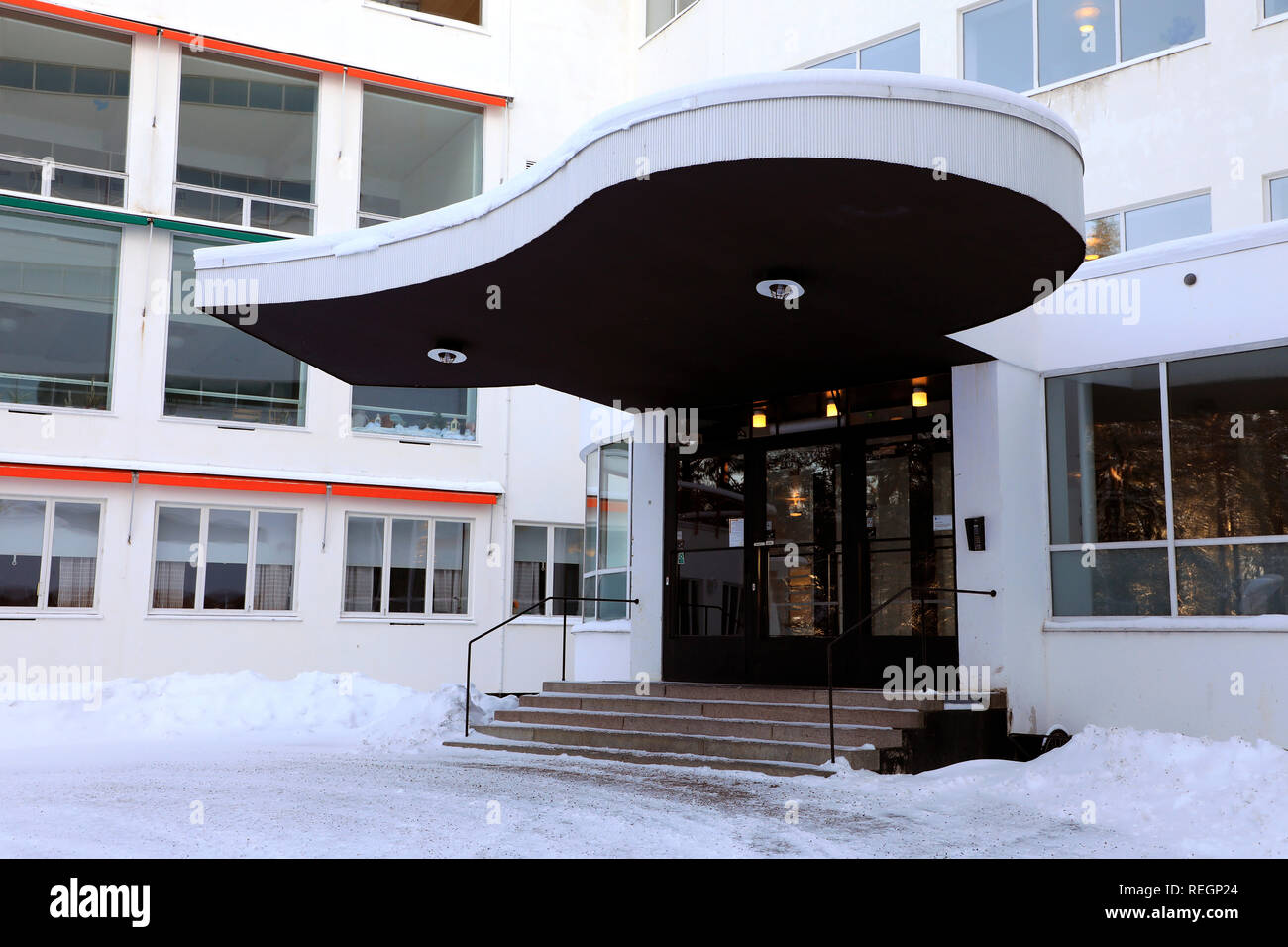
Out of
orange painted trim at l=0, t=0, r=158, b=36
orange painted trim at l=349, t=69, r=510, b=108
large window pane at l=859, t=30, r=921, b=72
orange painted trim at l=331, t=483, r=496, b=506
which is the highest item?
orange painted trim at l=0, t=0, r=158, b=36

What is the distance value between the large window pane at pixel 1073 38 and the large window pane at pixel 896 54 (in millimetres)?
1678

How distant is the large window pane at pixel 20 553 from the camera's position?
16859 mm

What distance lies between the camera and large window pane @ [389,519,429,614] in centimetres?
1923

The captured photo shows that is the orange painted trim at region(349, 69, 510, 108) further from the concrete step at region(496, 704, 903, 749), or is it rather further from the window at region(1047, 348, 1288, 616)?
the window at region(1047, 348, 1288, 616)

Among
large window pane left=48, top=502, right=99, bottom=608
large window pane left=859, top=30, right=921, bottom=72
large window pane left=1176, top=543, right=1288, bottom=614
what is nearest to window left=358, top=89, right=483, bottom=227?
large window pane left=48, top=502, right=99, bottom=608

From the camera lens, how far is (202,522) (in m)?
18.1

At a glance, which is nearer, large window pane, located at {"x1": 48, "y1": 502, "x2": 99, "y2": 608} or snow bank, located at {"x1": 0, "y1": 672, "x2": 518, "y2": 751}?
snow bank, located at {"x1": 0, "y1": 672, "x2": 518, "y2": 751}

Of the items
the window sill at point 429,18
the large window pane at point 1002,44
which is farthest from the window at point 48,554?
the large window pane at point 1002,44

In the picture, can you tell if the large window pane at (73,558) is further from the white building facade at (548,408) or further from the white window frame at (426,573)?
the white window frame at (426,573)

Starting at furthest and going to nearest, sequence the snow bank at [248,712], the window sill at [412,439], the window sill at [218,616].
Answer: the window sill at [412,439]
the window sill at [218,616]
the snow bank at [248,712]

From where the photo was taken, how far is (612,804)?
742 centimetres

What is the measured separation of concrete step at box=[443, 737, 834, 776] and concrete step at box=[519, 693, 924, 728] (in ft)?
2.28
